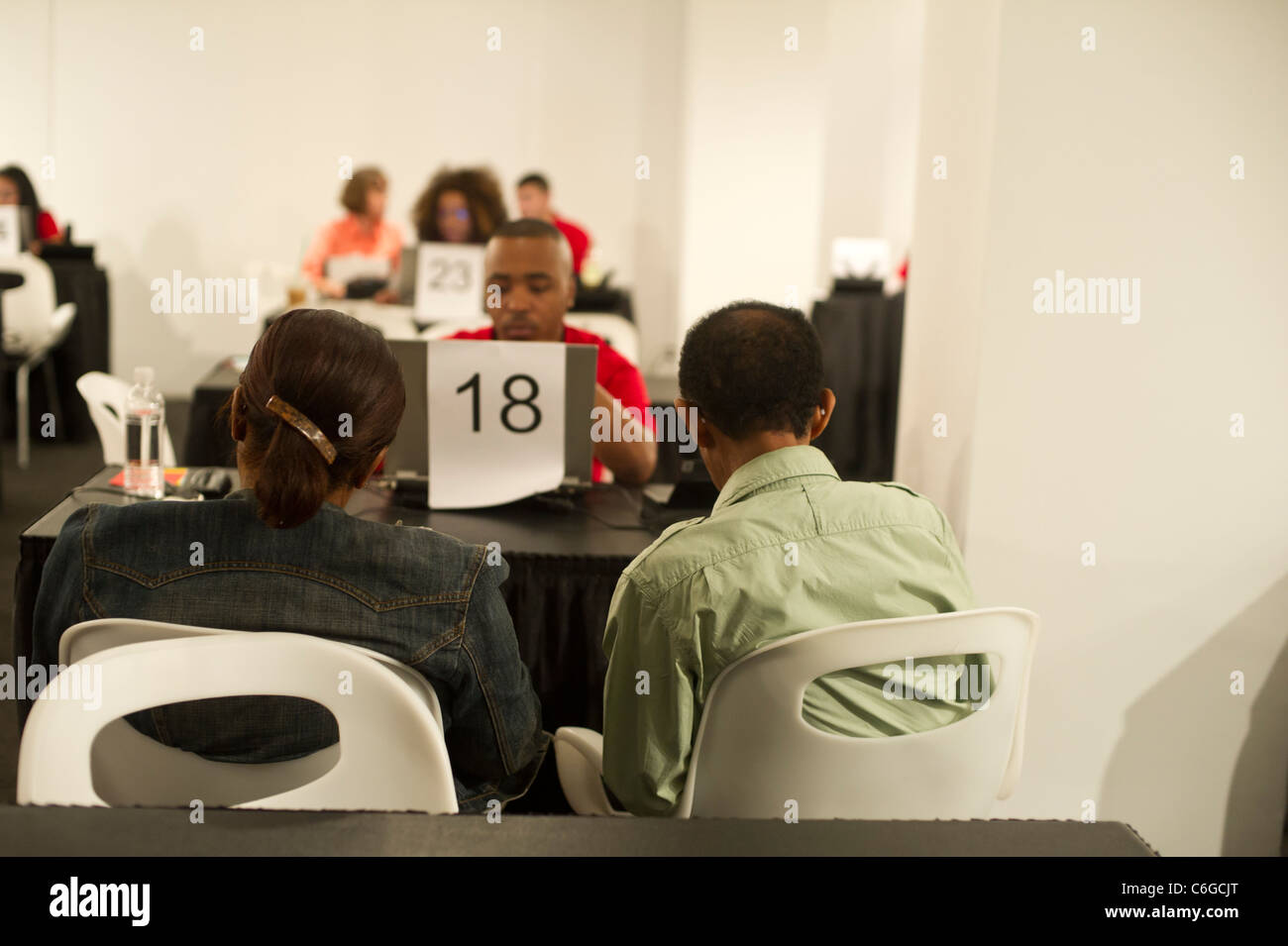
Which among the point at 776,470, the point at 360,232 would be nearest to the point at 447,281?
the point at 360,232

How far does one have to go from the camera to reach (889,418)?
535 centimetres

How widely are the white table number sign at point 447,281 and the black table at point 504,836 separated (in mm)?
4156

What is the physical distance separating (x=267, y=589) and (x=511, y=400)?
88 centimetres

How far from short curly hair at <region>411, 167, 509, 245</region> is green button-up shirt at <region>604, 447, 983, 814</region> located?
415cm

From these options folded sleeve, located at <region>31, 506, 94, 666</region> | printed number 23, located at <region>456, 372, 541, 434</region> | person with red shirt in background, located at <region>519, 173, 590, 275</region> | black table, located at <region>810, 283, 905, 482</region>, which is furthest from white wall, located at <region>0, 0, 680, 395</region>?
folded sleeve, located at <region>31, 506, 94, 666</region>

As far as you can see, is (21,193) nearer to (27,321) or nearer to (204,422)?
(27,321)

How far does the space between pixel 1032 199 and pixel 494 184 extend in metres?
3.75

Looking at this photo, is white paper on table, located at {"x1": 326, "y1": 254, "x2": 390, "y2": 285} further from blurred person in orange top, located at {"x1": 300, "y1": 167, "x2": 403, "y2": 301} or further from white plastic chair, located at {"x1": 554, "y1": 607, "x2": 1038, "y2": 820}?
white plastic chair, located at {"x1": 554, "y1": 607, "x2": 1038, "y2": 820}

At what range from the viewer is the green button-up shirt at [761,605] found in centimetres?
129

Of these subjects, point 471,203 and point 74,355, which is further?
point 74,355

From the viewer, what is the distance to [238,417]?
1365 mm

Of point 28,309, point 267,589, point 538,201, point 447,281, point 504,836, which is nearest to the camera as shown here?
point 504,836

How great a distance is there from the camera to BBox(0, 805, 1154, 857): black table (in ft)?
1.92
